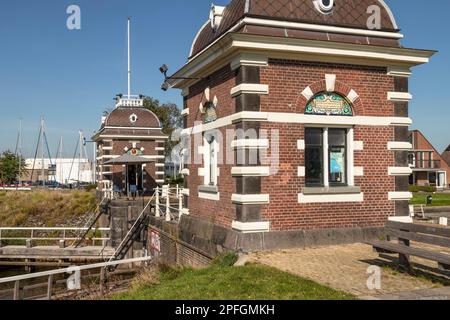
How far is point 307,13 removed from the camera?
1291 cm

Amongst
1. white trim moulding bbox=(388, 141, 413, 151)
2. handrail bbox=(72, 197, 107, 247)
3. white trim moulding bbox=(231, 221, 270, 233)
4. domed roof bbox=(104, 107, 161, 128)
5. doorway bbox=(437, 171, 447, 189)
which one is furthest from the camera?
doorway bbox=(437, 171, 447, 189)

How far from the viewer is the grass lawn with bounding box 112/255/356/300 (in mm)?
7508

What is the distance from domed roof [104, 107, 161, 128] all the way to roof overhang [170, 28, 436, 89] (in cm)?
2018

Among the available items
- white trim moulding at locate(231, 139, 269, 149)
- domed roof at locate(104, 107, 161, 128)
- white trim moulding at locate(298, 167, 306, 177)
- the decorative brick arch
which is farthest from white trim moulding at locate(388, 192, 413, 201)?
domed roof at locate(104, 107, 161, 128)

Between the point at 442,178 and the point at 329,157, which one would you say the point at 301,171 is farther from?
the point at 442,178

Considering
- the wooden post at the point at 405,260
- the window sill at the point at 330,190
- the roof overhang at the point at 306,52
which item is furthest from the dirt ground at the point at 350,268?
the roof overhang at the point at 306,52

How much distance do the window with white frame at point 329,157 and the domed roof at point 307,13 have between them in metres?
3.02

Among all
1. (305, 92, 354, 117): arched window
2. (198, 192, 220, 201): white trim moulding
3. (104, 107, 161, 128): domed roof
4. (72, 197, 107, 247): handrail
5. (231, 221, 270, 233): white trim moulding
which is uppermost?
(104, 107, 161, 128): domed roof

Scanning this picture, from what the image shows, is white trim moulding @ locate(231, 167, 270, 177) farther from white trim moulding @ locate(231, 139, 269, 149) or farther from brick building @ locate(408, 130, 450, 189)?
brick building @ locate(408, 130, 450, 189)
